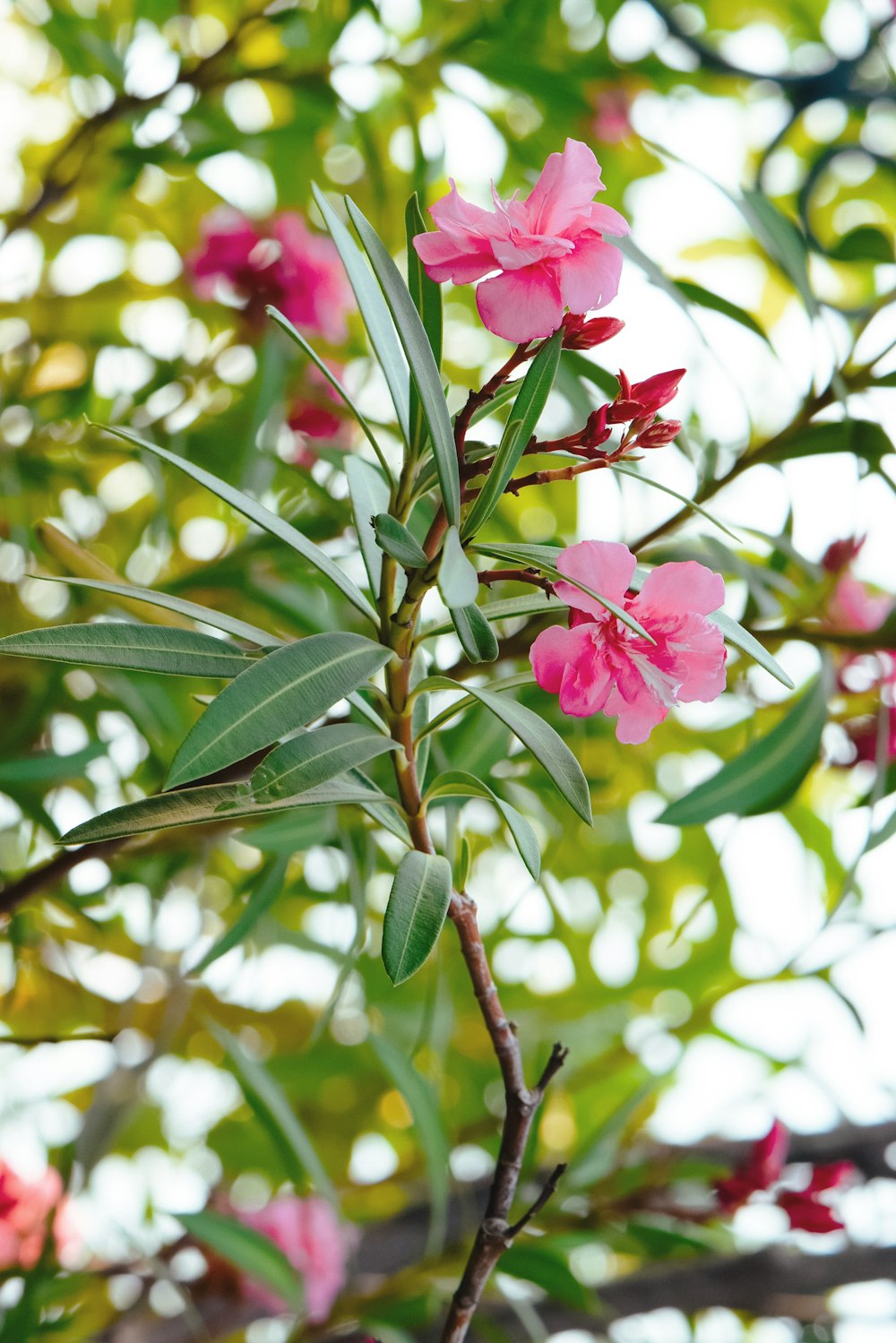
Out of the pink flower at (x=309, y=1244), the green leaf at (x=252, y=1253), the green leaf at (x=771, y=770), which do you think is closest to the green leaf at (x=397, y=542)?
the green leaf at (x=771, y=770)

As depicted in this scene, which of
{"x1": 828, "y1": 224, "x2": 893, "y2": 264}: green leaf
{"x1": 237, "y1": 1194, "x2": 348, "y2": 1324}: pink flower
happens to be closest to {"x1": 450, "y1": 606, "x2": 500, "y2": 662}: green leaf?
{"x1": 828, "y1": 224, "x2": 893, "y2": 264}: green leaf

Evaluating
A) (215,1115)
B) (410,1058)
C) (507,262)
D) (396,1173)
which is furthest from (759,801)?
(215,1115)

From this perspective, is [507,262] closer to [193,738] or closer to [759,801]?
[193,738]

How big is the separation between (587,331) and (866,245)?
1.32 ft

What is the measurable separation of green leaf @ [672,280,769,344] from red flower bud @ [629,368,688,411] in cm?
29

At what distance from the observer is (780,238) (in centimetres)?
66

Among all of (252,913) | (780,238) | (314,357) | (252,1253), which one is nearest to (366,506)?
(314,357)

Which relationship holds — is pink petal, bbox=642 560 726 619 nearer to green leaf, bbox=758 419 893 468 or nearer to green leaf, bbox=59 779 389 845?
green leaf, bbox=59 779 389 845

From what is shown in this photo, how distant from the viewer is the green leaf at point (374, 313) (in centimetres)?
37

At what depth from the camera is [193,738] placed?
0.97 ft

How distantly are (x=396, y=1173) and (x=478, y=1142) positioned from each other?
16cm

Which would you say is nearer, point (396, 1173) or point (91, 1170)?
point (91, 1170)

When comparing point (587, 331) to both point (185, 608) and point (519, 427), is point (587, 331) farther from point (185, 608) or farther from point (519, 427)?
point (185, 608)

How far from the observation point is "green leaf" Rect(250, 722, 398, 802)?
12.7 inches
